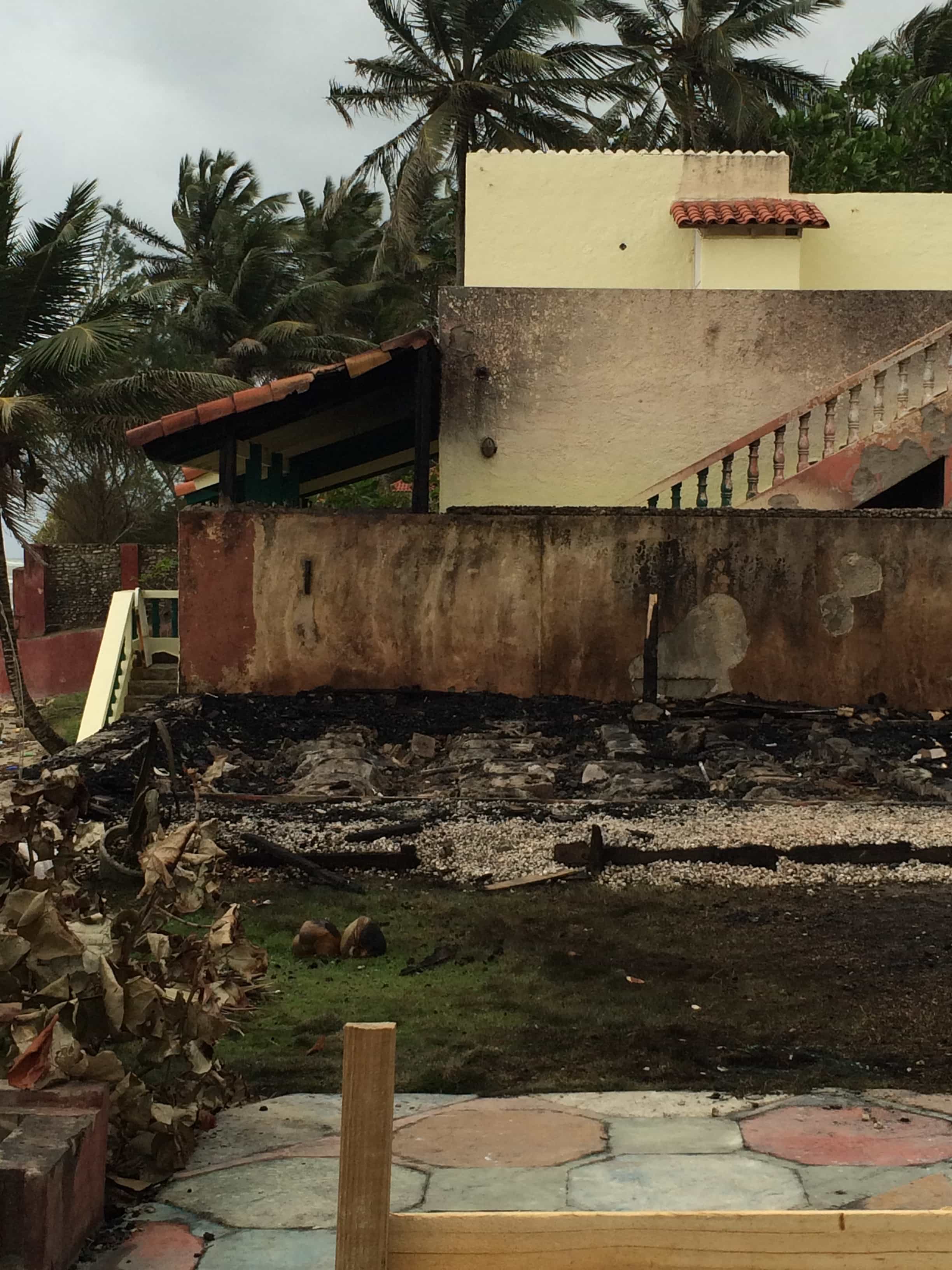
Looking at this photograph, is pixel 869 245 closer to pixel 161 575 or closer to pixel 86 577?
pixel 161 575

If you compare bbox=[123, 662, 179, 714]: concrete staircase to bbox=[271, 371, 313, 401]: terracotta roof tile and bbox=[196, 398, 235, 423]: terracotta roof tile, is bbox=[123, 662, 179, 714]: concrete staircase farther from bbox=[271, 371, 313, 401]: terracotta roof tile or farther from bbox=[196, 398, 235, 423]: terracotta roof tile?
bbox=[271, 371, 313, 401]: terracotta roof tile

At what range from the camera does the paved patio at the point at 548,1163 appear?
→ 117 inches

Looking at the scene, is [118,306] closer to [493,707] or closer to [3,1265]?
[493,707]

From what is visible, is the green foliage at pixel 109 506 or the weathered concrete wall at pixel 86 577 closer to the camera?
the weathered concrete wall at pixel 86 577

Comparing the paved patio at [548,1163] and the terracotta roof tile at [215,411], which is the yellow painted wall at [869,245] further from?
the paved patio at [548,1163]

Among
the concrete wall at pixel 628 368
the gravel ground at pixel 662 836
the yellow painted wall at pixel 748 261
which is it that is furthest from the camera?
the yellow painted wall at pixel 748 261

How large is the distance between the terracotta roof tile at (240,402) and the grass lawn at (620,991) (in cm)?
683

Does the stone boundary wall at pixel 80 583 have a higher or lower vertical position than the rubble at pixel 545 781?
higher

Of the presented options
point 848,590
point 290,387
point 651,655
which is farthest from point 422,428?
point 848,590

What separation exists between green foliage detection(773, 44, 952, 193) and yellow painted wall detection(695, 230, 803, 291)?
10.3 m

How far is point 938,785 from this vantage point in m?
8.65

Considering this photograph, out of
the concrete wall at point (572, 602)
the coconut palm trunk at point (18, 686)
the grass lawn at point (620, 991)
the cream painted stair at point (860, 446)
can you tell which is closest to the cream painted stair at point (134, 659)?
the concrete wall at point (572, 602)

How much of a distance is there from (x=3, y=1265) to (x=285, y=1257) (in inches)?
23.0

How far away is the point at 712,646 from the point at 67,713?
59.3 ft
